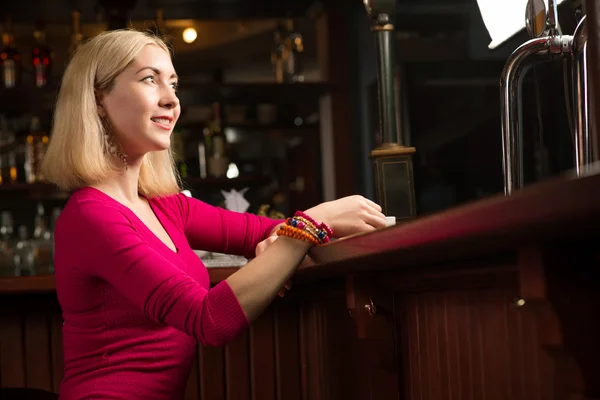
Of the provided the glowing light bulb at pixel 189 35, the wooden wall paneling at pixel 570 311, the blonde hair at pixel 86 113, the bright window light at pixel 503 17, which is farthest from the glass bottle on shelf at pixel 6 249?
the wooden wall paneling at pixel 570 311

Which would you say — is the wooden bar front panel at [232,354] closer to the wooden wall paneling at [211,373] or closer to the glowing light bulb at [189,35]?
the wooden wall paneling at [211,373]

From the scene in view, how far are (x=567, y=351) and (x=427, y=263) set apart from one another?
1.19ft

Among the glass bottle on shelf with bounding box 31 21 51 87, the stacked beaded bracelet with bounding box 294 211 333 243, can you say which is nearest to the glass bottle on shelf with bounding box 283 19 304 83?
the glass bottle on shelf with bounding box 31 21 51 87

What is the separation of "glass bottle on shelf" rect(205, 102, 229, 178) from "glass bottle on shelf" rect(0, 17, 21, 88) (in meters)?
0.99

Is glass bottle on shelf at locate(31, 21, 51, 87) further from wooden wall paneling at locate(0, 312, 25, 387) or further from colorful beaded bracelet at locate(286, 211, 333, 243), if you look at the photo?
colorful beaded bracelet at locate(286, 211, 333, 243)

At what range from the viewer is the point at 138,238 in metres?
1.32

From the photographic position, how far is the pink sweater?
1.24 meters

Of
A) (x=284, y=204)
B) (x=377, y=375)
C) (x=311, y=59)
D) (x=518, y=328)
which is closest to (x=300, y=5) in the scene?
(x=311, y=59)

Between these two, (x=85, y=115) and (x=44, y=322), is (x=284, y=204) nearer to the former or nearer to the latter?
(x=44, y=322)

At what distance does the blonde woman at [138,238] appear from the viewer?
1242mm

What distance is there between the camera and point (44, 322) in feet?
6.70

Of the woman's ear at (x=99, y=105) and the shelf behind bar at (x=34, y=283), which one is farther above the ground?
the woman's ear at (x=99, y=105)

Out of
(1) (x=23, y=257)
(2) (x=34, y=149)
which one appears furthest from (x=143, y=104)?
(2) (x=34, y=149)

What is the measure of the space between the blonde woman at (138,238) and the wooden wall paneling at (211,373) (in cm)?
31
